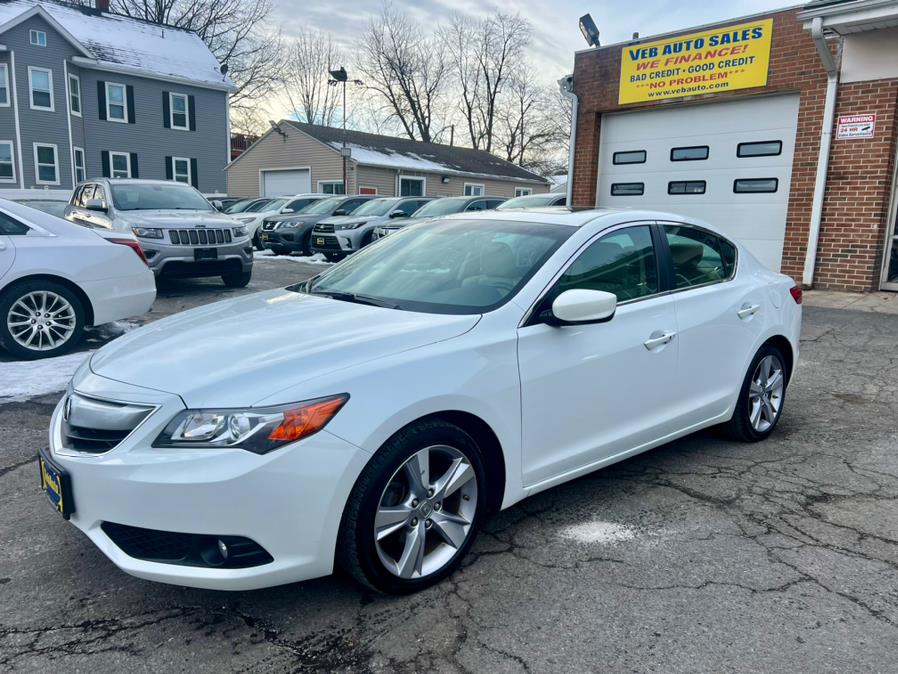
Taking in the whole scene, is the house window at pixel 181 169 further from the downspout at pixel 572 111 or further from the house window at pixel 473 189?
the downspout at pixel 572 111

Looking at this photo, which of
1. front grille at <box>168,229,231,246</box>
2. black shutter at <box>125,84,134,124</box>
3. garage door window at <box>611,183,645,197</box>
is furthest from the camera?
black shutter at <box>125,84,134,124</box>

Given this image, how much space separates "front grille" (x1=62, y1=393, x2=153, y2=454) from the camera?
2.50 metres

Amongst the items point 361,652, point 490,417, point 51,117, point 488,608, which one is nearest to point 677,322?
point 490,417

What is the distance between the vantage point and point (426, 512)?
277 cm

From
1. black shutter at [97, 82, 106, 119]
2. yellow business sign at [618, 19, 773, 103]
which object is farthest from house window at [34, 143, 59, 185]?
yellow business sign at [618, 19, 773, 103]

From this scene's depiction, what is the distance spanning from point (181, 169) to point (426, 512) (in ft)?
104

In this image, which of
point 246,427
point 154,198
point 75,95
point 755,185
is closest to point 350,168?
point 75,95

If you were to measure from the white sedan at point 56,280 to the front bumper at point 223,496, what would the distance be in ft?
14.6

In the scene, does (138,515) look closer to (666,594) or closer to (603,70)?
(666,594)

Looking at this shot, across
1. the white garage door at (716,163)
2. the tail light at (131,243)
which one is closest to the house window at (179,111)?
the white garage door at (716,163)

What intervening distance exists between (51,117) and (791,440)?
1152 inches

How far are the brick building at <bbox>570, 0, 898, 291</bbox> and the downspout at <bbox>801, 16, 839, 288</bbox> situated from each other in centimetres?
2

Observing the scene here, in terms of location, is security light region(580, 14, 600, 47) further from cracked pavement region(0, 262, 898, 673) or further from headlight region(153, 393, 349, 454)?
headlight region(153, 393, 349, 454)

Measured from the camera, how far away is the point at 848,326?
8.13 m
